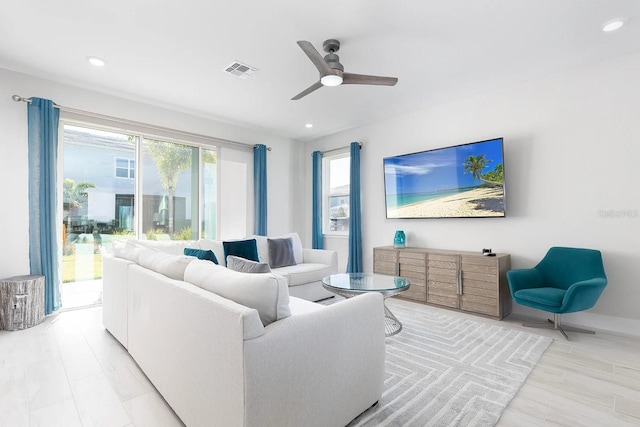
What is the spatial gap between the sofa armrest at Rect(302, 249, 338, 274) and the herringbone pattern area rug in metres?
1.28

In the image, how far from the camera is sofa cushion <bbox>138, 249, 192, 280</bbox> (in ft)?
6.31

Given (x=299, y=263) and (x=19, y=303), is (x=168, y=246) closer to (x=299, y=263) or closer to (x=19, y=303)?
(x=19, y=303)

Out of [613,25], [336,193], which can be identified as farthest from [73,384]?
[613,25]

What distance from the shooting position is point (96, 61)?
9.91 ft

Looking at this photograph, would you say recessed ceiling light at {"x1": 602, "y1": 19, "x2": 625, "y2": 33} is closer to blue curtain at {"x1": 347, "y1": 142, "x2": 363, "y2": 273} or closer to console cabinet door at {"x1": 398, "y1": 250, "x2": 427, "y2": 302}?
console cabinet door at {"x1": 398, "y1": 250, "x2": 427, "y2": 302}

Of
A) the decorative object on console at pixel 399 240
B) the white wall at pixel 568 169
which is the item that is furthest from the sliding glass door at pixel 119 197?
the white wall at pixel 568 169

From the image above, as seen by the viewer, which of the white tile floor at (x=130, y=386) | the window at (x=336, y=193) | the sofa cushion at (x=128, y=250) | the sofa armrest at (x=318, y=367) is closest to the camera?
the sofa armrest at (x=318, y=367)

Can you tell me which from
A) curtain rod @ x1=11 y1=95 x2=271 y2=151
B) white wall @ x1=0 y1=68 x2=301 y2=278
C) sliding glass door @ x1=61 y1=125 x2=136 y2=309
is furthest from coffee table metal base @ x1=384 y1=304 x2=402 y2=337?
white wall @ x1=0 y1=68 x2=301 y2=278

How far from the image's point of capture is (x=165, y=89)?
3709 millimetres

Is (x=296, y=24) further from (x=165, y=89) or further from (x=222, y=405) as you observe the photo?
(x=222, y=405)

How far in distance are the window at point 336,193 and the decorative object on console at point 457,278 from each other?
62.0 inches

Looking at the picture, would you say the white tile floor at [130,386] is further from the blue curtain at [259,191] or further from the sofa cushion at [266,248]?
the blue curtain at [259,191]

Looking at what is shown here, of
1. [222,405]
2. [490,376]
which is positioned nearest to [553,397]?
[490,376]

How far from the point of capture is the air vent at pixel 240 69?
312 cm
